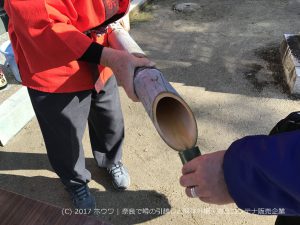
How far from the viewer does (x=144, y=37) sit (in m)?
4.35

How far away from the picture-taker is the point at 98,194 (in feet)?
8.25

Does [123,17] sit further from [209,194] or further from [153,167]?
[153,167]

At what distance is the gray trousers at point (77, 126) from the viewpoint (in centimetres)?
183

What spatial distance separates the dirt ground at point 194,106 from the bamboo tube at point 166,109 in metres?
1.18

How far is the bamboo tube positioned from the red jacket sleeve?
0.32 m

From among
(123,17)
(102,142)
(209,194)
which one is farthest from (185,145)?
(102,142)

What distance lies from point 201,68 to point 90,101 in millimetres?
2008

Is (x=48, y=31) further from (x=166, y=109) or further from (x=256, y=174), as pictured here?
(x=256, y=174)

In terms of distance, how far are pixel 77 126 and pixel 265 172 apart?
1234 millimetres

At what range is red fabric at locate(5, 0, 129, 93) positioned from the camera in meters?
1.39

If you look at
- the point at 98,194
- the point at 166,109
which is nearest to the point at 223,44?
the point at 98,194

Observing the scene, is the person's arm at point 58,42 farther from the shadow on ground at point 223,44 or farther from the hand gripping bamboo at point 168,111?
the shadow on ground at point 223,44

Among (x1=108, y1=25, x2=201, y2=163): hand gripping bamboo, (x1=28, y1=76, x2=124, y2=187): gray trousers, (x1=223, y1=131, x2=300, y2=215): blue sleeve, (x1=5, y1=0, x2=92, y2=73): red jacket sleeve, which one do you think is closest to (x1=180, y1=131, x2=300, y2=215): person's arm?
(x1=223, y1=131, x2=300, y2=215): blue sleeve

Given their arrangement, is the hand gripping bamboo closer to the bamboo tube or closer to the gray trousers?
the bamboo tube
